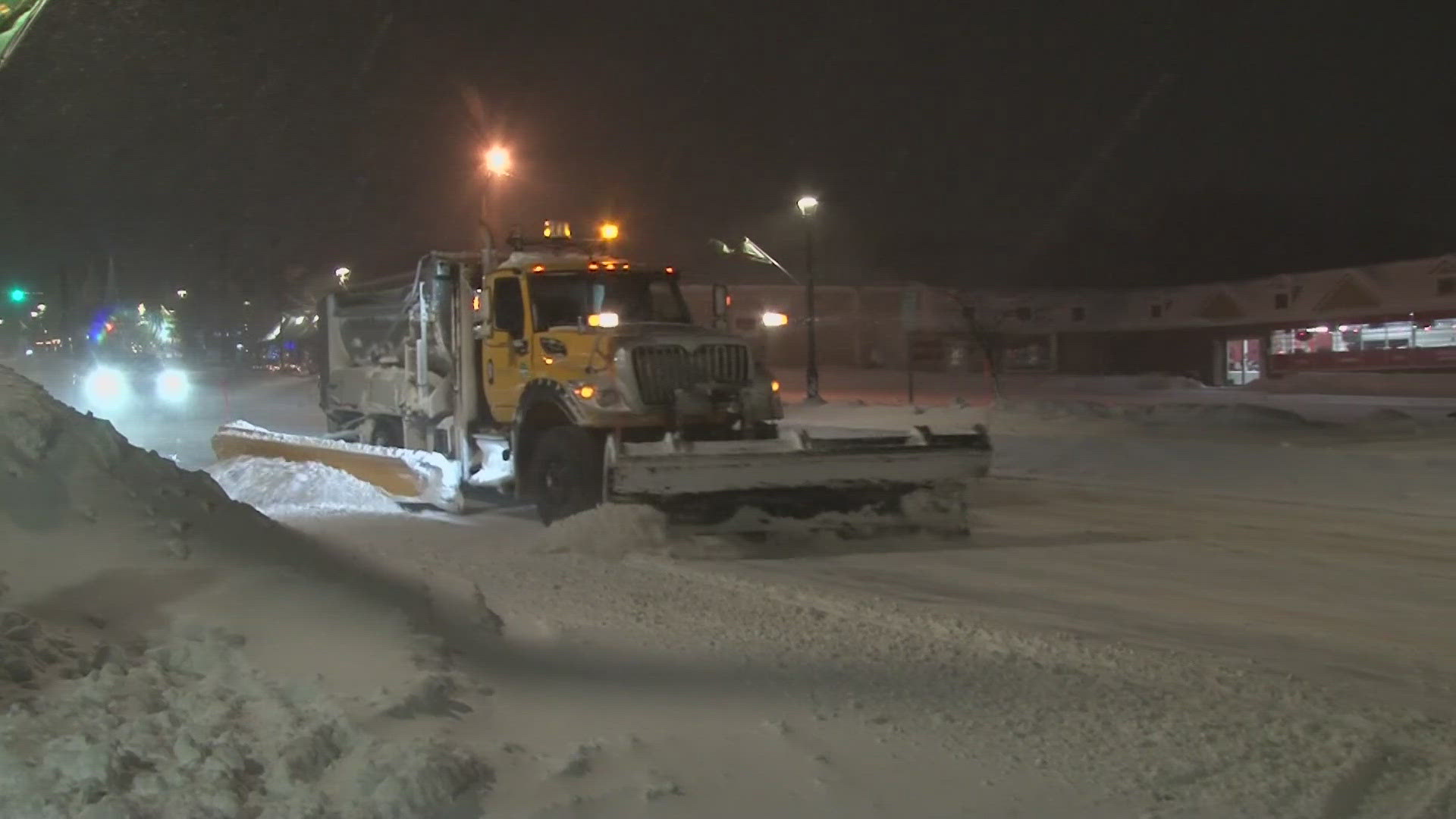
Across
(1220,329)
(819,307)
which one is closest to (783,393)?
(819,307)

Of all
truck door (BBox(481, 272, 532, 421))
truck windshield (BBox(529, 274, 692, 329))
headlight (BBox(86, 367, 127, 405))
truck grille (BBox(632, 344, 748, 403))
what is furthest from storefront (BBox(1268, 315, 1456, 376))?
headlight (BBox(86, 367, 127, 405))

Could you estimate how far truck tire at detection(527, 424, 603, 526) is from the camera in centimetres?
1200

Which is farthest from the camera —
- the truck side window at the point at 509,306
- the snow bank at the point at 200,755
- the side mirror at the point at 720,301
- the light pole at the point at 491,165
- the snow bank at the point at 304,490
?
the light pole at the point at 491,165

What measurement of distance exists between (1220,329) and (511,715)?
51.8m

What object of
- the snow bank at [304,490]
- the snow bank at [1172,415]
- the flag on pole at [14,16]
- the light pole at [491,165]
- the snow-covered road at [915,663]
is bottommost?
the snow-covered road at [915,663]

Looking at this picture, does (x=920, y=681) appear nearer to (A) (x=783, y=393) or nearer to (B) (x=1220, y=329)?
(A) (x=783, y=393)

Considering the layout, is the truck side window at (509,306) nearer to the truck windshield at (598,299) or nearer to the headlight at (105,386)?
the truck windshield at (598,299)

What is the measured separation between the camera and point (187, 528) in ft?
22.2

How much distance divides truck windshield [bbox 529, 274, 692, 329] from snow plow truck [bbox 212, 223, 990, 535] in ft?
0.06

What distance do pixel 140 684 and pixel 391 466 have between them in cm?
913

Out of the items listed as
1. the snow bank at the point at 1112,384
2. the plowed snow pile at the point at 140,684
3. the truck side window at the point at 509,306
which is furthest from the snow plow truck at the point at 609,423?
the snow bank at the point at 1112,384

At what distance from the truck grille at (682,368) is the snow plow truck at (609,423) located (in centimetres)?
2

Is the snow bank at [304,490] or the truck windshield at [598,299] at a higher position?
the truck windshield at [598,299]

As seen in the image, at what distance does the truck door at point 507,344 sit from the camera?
13.1 metres
